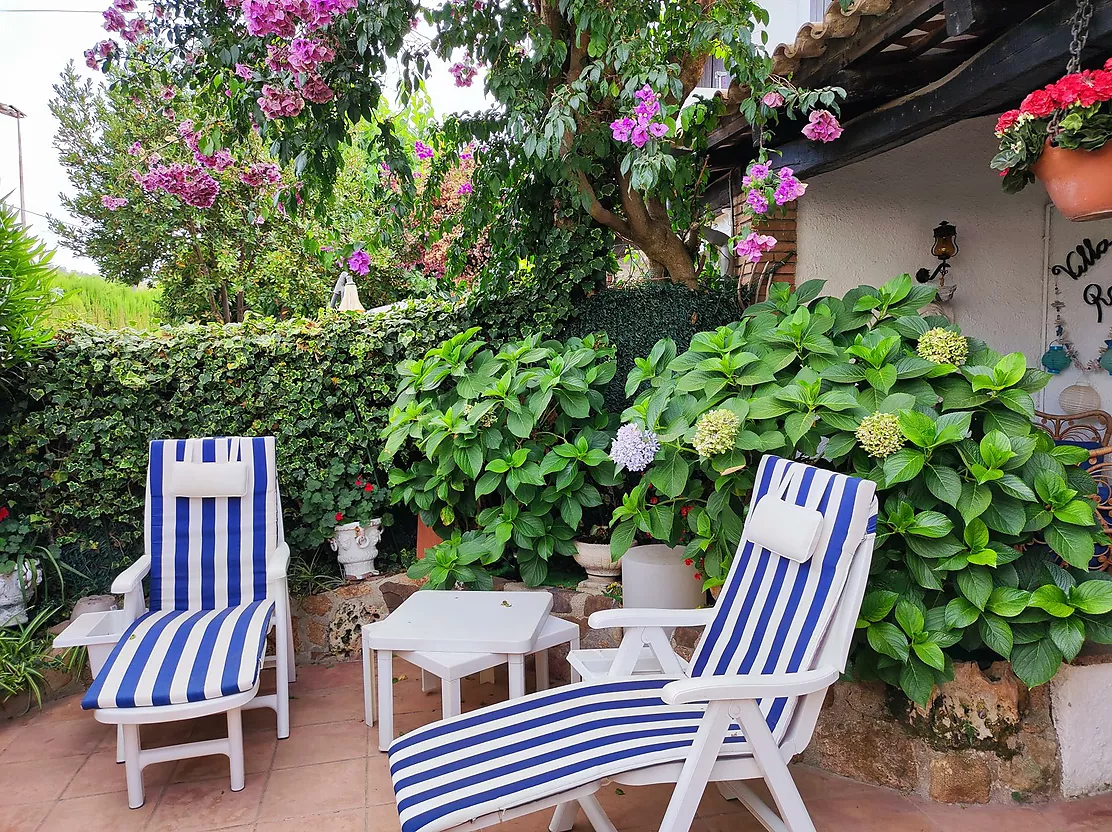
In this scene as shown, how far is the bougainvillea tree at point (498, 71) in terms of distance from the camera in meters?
2.99

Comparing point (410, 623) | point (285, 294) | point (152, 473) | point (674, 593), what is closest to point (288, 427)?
point (152, 473)

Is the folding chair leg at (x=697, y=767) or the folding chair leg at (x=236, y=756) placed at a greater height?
the folding chair leg at (x=697, y=767)

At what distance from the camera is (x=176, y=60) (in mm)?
3510

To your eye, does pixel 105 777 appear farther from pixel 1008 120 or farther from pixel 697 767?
pixel 1008 120

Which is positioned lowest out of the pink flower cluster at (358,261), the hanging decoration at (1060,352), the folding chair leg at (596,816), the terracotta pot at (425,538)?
the folding chair leg at (596,816)

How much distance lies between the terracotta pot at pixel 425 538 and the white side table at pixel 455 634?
754 millimetres

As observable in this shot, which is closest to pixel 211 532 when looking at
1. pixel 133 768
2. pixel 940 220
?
pixel 133 768

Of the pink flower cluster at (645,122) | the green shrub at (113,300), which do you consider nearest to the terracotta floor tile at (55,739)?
the pink flower cluster at (645,122)

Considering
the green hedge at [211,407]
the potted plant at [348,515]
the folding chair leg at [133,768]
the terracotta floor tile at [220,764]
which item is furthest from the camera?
the potted plant at [348,515]

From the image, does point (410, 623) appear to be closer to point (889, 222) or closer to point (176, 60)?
point (176, 60)

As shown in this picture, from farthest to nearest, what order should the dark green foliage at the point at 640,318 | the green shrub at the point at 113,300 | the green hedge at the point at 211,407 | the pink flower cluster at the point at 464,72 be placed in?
1. the green shrub at the point at 113,300
2. the dark green foliage at the point at 640,318
3. the pink flower cluster at the point at 464,72
4. the green hedge at the point at 211,407

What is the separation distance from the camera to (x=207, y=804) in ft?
8.11

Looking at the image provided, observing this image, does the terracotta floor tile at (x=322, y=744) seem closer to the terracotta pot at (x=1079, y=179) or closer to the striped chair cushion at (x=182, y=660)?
the striped chair cushion at (x=182, y=660)

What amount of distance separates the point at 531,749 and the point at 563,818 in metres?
0.54
